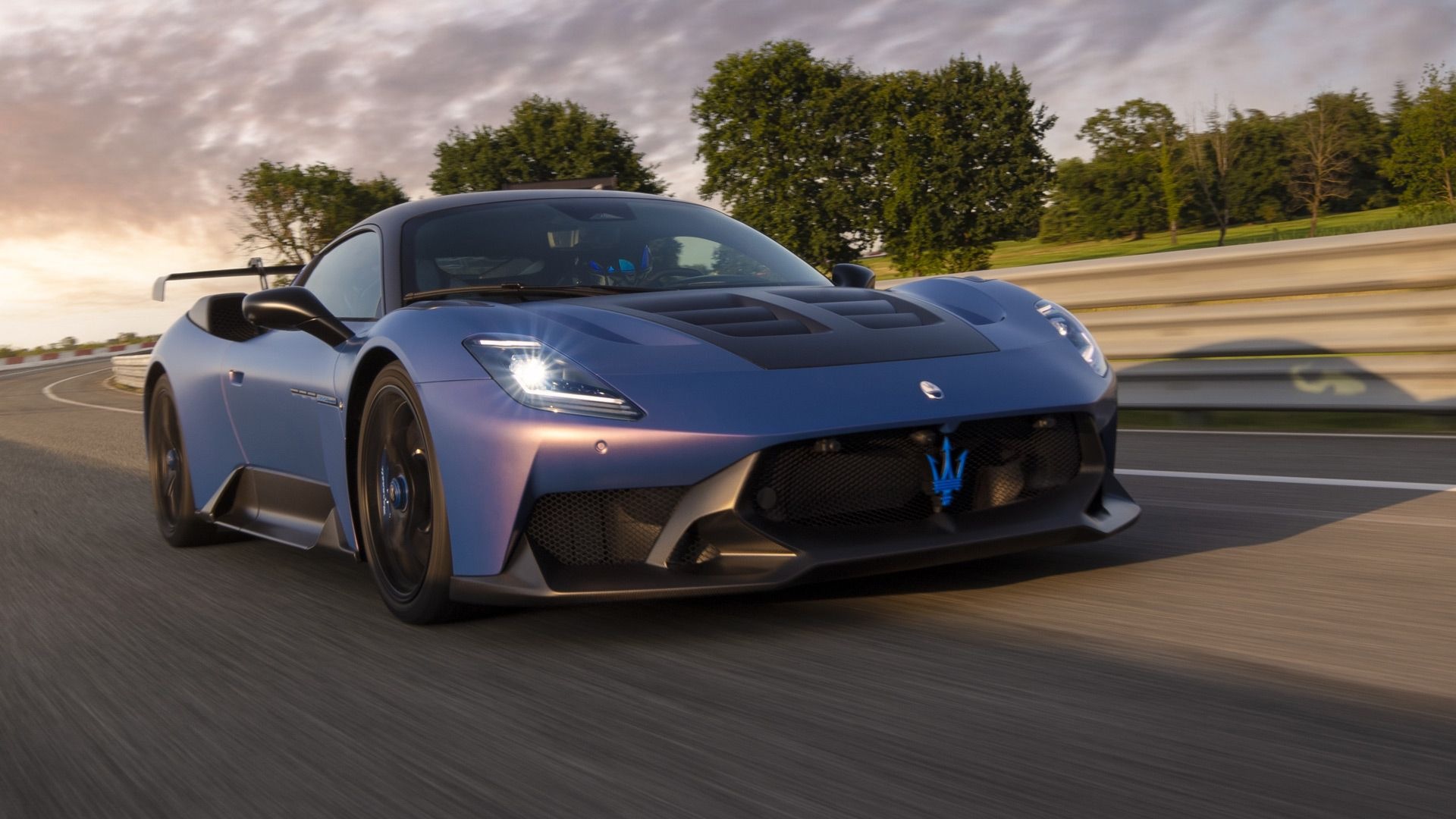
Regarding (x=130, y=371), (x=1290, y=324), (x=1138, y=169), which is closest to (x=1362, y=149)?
(x=1138, y=169)

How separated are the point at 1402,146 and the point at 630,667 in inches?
3298

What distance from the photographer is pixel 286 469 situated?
476cm

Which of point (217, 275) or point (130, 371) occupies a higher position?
point (217, 275)

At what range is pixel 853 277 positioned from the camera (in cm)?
501

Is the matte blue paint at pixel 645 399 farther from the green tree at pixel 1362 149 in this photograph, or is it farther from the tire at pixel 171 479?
the green tree at pixel 1362 149

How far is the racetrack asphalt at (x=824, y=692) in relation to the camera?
2283mm

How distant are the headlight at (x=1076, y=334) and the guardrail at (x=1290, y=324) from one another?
7.96 ft

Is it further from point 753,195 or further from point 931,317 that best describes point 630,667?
point 753,195

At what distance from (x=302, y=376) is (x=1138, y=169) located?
96.6 metres

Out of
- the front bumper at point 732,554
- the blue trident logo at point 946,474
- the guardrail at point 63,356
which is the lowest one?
the guardrail at point 63,356

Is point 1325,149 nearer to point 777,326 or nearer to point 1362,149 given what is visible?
point 1362,149

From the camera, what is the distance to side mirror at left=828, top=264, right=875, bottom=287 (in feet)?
16.4

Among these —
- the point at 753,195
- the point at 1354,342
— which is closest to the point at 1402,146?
the point at 753,195

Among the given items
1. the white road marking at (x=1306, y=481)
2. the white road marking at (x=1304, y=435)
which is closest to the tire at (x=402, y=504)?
the white road marking at (x=1306, y=481)
